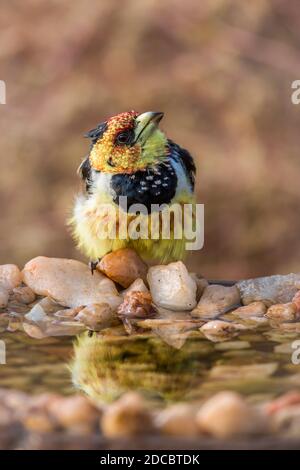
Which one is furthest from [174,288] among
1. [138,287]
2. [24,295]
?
[24,295]

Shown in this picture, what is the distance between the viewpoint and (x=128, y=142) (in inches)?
68.9

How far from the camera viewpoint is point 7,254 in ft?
10.3

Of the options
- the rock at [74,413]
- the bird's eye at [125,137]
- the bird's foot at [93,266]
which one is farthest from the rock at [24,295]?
the rock at [74,413]

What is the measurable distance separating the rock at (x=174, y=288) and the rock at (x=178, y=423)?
23.7 inches

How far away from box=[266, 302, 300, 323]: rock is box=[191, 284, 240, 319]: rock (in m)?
0.09

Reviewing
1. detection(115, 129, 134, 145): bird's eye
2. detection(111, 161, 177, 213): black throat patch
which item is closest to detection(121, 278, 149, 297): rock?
detection(111, 161, 177, 213): black throat patch

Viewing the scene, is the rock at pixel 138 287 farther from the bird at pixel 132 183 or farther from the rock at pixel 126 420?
the rock at pixel 126 420

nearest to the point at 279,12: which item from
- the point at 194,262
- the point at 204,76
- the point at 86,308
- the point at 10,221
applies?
the point at 204,76

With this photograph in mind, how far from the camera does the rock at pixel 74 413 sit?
1.02m

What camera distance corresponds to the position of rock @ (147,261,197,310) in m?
1.62

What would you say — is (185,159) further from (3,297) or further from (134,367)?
(134,367)

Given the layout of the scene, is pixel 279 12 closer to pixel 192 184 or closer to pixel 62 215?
pixel 62 215

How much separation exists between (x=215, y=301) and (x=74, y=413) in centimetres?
65

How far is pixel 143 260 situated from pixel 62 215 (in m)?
1.35
